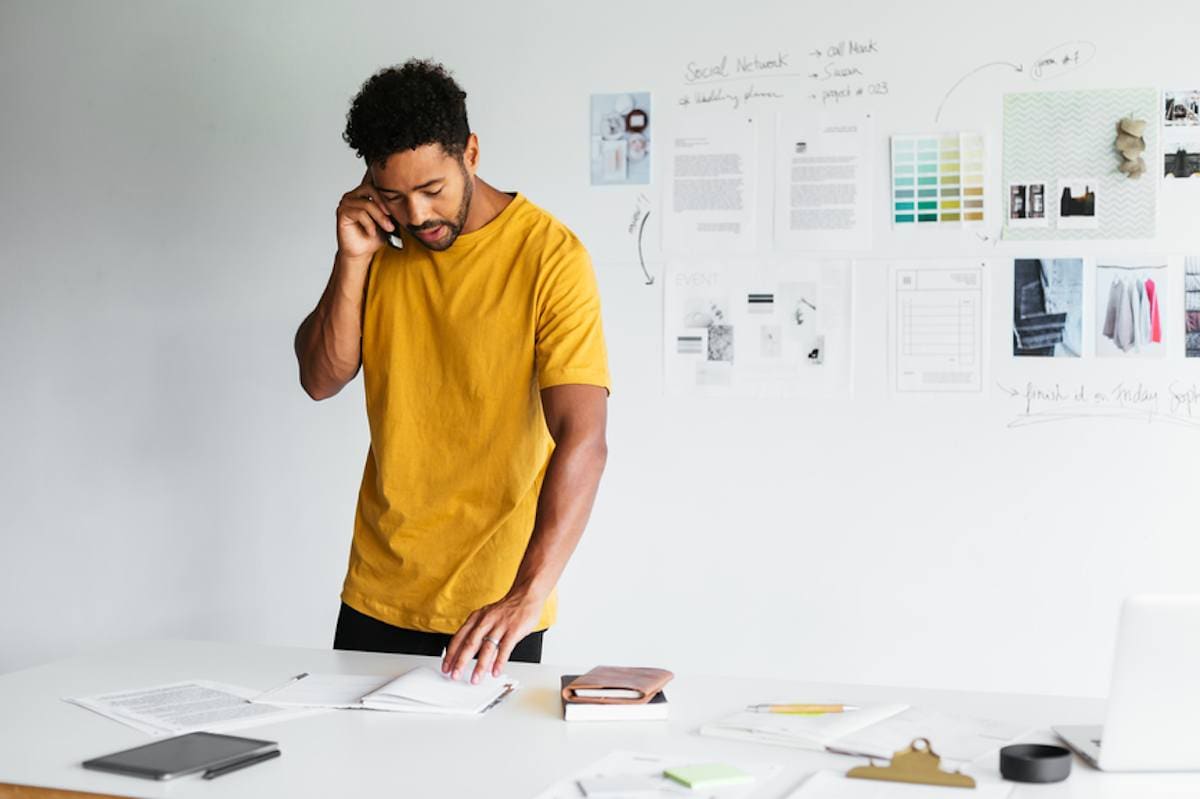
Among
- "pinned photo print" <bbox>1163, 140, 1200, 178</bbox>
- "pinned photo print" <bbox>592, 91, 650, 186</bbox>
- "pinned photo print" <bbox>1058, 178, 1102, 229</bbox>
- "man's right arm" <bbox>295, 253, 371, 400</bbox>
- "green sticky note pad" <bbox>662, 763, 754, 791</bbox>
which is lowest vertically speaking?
"green sticky note pad" <bbox>662, 763, 754, 791</bbox>

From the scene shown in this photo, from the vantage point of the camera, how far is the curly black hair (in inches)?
85.0

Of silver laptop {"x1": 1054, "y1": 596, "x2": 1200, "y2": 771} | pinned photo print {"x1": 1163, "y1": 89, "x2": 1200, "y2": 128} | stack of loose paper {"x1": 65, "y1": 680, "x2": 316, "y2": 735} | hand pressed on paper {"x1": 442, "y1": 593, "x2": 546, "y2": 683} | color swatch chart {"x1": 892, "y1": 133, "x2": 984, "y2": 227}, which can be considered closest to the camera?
silver laptop {"x1": 1054, "y1": 596, "x2": 1200, "y2": 771}

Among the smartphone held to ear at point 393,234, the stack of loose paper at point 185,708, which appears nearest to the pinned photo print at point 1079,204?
the smartphone held to ear at point 393,234

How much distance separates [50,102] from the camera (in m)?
3.69

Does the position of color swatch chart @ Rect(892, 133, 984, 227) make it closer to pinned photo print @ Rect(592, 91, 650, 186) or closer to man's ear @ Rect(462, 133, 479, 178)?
pinned photo print @ Rect(592, 91, 650, 186)

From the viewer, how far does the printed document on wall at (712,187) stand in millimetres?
3127

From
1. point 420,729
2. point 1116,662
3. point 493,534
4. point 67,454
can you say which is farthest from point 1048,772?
point 67,454

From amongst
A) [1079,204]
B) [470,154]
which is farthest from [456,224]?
[1079,204]

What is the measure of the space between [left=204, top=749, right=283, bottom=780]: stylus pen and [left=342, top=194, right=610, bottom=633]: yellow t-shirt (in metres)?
0.63

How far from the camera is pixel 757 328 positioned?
10.3 feet

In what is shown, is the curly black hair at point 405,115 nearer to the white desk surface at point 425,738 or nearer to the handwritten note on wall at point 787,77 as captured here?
the white desk surface at point 425,738

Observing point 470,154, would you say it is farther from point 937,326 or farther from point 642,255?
point 937,326

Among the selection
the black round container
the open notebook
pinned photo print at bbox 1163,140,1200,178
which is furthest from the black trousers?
pinned photo print at bbox 1163,140,1200,178

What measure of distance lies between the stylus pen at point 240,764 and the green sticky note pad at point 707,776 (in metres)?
0.47
